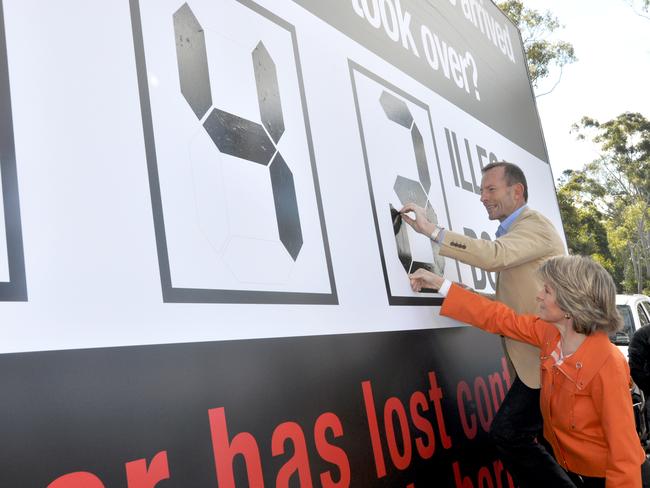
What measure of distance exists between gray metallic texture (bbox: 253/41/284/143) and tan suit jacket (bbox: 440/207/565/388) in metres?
0.97

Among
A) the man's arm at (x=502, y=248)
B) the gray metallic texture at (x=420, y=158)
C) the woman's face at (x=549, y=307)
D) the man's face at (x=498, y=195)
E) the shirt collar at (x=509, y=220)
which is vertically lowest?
the woman's face at (x=549, y=307)

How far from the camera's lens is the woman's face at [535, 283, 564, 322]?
2459 millimetres

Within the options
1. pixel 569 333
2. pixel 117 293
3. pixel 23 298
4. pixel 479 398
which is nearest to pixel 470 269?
pixel 479 398

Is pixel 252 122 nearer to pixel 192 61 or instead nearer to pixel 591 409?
pixel 192 61

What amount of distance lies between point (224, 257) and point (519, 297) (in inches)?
63.5

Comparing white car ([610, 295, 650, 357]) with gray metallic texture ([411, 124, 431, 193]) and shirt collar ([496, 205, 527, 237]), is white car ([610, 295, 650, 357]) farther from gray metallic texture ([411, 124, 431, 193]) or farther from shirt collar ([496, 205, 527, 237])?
gray metallic texture ([411, 124, 431, 193])

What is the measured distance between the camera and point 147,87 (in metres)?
1.83

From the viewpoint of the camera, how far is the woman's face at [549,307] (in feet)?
8.07

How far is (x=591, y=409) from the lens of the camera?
234 cm

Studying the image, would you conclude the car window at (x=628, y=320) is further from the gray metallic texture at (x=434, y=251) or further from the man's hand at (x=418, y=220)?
the man's hand at (x=418, y=220)

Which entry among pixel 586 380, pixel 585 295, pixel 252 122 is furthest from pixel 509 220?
pixel 252 122

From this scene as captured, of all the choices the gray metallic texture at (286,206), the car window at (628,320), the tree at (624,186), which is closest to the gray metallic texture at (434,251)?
the gray metallic texture at (286,206)

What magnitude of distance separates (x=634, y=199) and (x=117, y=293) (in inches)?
996

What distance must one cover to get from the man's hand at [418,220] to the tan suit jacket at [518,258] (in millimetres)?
90
